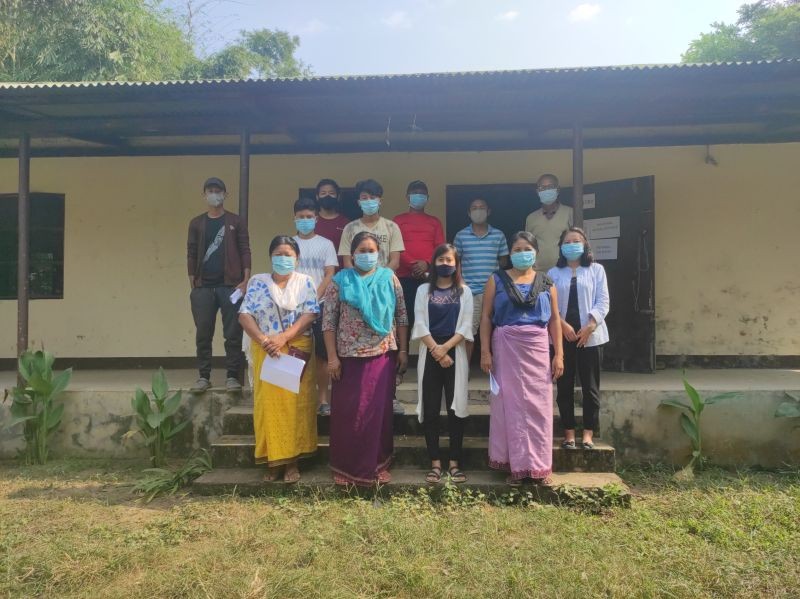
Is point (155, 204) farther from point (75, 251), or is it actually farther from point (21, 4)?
point (21, 4)

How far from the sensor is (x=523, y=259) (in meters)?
3.43

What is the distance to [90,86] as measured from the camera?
4.16 meters

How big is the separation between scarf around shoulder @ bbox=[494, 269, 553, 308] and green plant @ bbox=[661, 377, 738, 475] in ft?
5.27

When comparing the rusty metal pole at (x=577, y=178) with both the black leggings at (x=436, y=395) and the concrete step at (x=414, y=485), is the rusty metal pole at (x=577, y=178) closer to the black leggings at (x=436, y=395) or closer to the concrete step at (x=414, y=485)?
the black leggings at (x=436, y=395)

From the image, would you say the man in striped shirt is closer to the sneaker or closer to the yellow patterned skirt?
the yellow patterned skirt

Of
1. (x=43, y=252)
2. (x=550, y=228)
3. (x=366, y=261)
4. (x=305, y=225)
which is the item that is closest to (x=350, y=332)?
(x=366, y=261)

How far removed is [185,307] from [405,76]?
11.9 feet

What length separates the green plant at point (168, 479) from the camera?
373 cm

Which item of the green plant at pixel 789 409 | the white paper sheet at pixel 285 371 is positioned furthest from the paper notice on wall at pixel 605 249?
the white paper sheet at pixel 285 371

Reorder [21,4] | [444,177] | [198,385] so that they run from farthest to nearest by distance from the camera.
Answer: [21,4], [444,177], [198,385]

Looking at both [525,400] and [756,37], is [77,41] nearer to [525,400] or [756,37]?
[525,400]

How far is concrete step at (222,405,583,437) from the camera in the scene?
406 cm

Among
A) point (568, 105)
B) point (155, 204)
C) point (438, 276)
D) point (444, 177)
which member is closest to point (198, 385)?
point (438, 276)

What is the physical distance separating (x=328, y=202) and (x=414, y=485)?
2181 mm
